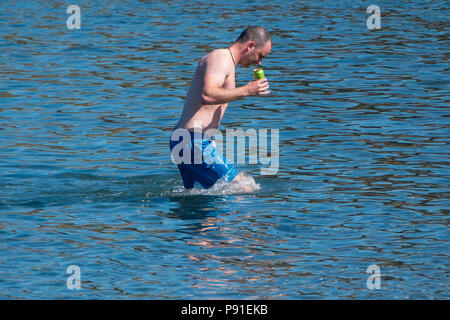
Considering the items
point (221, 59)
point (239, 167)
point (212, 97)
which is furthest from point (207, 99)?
point (239, 167)

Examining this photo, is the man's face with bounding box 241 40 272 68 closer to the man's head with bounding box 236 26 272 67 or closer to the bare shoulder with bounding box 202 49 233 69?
the man's head with bounding box 236 26 272 67

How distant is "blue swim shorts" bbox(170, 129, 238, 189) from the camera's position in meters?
9.93

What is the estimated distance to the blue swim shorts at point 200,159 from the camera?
993 cm

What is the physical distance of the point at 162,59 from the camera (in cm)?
1895

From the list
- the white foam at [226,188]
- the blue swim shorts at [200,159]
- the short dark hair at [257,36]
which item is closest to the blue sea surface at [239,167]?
the white foam at [226,188]

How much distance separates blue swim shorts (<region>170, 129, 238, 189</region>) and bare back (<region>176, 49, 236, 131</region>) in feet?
0.42

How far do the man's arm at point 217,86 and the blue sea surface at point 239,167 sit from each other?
129 cm

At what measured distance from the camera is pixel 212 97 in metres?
9.42

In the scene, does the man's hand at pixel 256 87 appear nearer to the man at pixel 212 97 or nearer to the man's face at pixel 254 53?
the man at pixel 212 97

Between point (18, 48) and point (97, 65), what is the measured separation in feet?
7.71

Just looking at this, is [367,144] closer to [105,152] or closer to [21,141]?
[105,152]

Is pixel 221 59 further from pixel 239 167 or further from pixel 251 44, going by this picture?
pixel 239 167

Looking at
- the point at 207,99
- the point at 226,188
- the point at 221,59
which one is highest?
the point at 221,59

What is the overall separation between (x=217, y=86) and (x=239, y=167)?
303 centimetres
